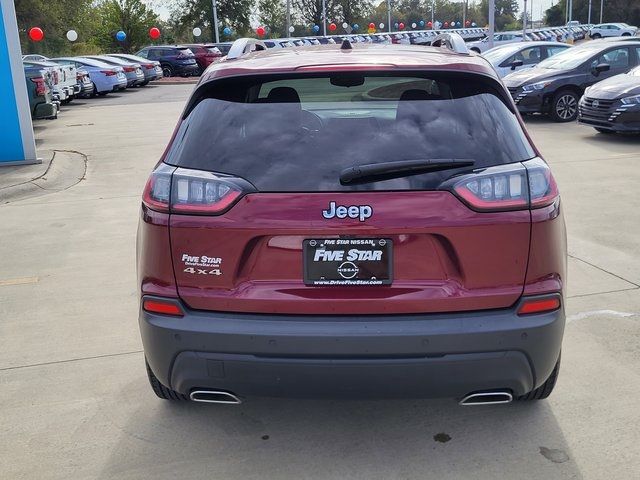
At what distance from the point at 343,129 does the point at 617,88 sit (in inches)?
436

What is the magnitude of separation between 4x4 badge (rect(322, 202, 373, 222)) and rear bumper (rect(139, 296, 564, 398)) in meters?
0.40

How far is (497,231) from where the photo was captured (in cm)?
275

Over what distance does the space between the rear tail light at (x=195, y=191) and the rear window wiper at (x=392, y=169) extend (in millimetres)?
404

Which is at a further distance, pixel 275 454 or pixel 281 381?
pixel 275 454

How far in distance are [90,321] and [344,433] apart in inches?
91.6

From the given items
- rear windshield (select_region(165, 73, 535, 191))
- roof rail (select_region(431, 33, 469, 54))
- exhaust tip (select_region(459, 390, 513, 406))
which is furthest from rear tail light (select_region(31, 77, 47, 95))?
exhaust tip (select_region(459, 390, 513, 406))

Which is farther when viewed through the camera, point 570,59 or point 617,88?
A: point 570,59

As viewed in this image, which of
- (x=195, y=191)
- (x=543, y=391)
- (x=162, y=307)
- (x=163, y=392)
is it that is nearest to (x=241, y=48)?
(x=195, y=191)

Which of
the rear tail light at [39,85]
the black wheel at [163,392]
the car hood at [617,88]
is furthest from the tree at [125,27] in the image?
the black wheel at [163,392]

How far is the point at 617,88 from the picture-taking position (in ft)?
40.8

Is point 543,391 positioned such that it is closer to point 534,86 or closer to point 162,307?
point 162,307

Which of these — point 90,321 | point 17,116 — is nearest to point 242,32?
point 17,116

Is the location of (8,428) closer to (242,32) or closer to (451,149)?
(451,149)

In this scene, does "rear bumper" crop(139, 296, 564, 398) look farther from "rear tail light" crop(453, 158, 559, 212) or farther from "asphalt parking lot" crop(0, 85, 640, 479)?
"asphalt parking lot" crop(0, 85, 640, 479)
